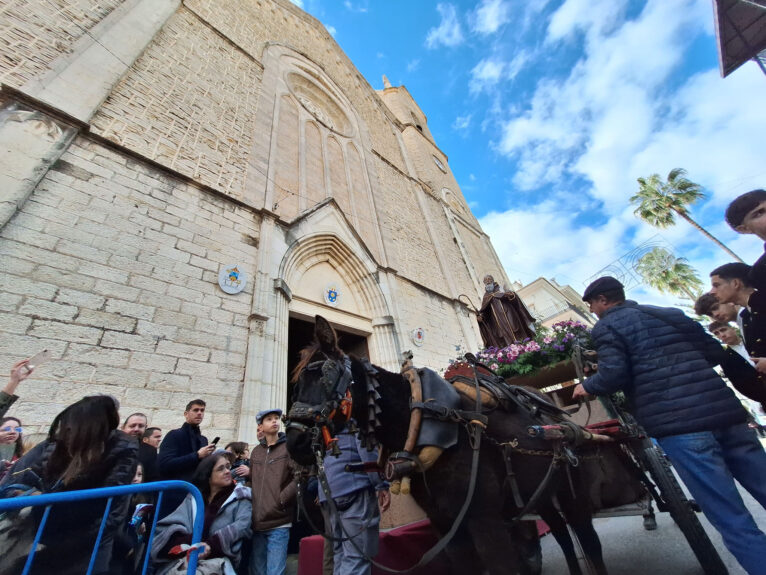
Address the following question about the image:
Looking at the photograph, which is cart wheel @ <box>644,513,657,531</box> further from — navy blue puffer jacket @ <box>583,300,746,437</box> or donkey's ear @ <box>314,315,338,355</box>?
donkey's ear @ <box>314,315,338,355</box>

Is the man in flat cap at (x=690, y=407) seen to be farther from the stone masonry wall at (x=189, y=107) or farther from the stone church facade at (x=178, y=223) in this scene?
the stone masonry wall at (x=189, y=107)

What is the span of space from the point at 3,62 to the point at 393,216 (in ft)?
28.2

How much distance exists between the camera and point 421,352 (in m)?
7.73

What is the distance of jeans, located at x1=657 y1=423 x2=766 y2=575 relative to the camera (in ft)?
5.20

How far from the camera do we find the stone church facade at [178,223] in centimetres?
358

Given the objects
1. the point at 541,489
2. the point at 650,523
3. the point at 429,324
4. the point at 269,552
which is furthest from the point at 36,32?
the point at 650,523

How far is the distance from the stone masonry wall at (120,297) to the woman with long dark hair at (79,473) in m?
1.41

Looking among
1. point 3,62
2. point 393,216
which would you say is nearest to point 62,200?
point 3,62

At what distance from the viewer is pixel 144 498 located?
8.58ft

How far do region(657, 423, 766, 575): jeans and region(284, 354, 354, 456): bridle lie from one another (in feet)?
6.10

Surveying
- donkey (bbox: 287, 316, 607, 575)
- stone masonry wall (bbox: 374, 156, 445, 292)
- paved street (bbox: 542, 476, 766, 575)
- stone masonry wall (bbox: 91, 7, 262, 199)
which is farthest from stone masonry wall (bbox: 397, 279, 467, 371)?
donkey (bbox: 287, 316, 607, 575)

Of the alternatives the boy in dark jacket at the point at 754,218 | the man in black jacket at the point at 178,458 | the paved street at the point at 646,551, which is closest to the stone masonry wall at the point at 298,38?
the man in black jacket at the point at 178,458

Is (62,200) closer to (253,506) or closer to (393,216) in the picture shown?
(253,506)

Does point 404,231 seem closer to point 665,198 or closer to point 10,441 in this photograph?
point 10,441
